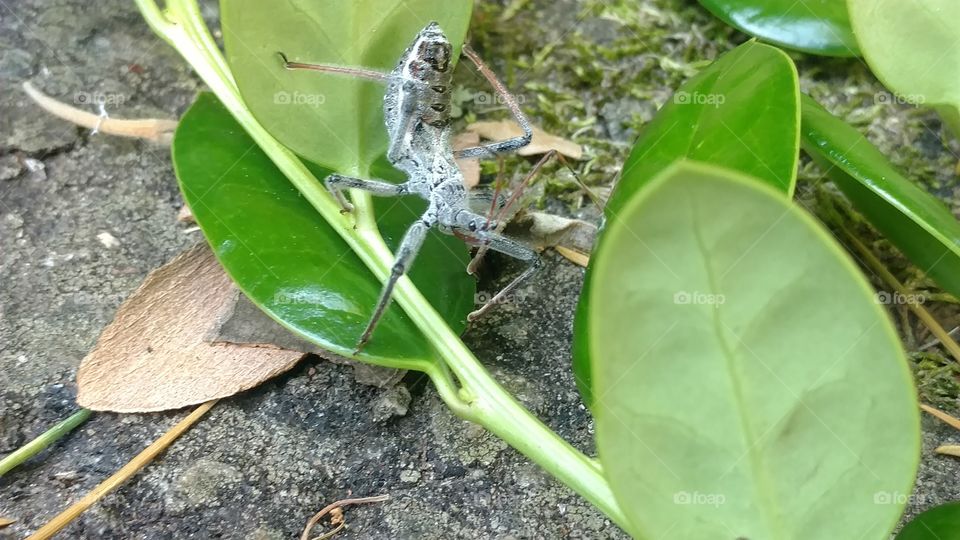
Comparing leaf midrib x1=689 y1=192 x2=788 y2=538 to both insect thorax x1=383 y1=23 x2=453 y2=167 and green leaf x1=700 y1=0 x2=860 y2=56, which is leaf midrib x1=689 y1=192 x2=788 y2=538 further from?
green leaf x1=700 y1=0 x2=860 y2=56

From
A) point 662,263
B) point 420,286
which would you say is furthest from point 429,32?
point 662,263

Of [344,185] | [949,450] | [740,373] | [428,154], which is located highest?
[740,373]

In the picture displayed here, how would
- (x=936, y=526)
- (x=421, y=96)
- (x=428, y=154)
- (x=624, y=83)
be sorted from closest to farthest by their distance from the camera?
(x=936, y=526) < (x=421, y=96) < (x=428, y=154) < (x=624, y=83)

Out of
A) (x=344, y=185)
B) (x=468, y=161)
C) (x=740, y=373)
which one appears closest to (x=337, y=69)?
(x=344, y=185)

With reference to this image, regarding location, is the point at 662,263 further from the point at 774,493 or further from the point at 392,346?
the point at 392,346

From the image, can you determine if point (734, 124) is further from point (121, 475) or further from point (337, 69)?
point (121, 475)
